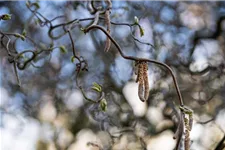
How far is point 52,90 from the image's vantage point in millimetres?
2332

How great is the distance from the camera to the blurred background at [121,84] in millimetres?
2006

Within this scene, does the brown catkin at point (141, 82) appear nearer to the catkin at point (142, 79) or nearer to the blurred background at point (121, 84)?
the catkin at point (142, 79)

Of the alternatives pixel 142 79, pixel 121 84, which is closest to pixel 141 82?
pixel 142 79

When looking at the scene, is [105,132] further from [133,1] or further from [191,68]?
[133,1]

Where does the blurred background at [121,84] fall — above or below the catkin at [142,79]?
below

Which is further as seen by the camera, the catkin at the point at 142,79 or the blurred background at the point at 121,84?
the blurred background at the point at 121,84

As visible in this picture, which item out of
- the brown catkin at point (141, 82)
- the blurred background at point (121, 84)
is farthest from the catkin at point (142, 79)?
the blurred background at point (121, 84)

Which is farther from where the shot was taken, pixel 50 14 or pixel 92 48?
pixel 92 48

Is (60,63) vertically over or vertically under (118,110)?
over

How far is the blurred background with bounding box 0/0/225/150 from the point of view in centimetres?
201

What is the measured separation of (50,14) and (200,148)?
1055mm

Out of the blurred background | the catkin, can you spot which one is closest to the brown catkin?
the catkin

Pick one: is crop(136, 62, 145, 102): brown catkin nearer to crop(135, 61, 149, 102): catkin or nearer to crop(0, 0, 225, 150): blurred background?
crop(135, 61, 149, 102): catkin

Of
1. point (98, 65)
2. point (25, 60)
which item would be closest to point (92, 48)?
point (98, 65)
